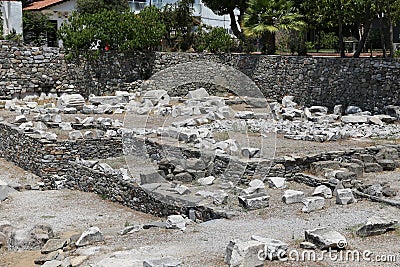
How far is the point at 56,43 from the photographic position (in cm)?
3384

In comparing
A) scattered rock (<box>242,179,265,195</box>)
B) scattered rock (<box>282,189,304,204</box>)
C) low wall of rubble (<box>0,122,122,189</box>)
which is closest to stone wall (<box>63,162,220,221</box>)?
low wall of rubble (<box>0,122,122,189</box>)

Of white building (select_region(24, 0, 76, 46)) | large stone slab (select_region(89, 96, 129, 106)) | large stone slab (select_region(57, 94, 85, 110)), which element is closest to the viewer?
large stone slab (select_region(57, 94, 85, 110))

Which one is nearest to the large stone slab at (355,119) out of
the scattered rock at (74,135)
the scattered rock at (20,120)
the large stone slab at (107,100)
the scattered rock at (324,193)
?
the scattered rock at (74,135)

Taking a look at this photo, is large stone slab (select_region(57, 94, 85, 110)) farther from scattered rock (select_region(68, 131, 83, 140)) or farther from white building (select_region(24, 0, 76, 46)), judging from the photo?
white building (select_region(24, 0, 76, 46))

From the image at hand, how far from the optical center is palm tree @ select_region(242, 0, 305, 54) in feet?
80.0

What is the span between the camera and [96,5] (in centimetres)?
3641

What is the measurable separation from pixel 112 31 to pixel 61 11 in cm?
1232

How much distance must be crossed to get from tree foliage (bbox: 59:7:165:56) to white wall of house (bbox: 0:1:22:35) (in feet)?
10.5

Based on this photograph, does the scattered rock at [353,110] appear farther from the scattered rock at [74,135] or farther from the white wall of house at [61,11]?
the white wall of house at [61,11]

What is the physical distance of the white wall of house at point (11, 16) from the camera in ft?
95.4

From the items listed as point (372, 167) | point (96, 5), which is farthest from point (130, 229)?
point (96, 5)

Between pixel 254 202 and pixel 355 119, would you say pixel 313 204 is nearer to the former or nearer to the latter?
pixel 254 202

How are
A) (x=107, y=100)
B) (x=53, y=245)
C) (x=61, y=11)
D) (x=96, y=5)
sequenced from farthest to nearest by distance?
(x=61, y=11) → (x=96, y=5) → (x=107, y=100) → (x=53, y=245)

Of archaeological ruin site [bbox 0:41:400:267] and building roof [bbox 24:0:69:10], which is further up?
building roof [bbox 24:0:69:10]
